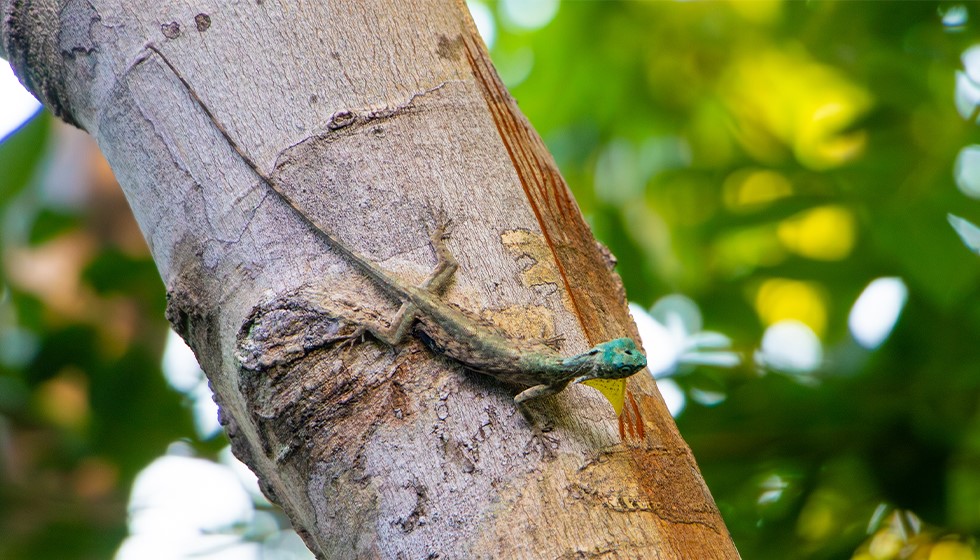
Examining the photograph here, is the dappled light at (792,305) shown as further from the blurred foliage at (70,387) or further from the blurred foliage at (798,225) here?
the blurred foliage at (70,387)

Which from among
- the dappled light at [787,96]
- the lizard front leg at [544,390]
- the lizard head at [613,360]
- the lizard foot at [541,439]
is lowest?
the lizard foot at [541,439]

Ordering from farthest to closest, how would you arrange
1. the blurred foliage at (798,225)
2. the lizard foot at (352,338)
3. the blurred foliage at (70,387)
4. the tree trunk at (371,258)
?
the blurred foliage at (70,387) → the blurred foliage at (798,225) → the lizard foot at (352,338) → the tree trunk at (371,258)

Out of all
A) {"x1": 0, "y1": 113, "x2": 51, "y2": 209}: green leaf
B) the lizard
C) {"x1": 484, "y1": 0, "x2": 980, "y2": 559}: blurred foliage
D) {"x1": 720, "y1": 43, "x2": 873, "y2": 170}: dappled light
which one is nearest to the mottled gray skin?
the lizard

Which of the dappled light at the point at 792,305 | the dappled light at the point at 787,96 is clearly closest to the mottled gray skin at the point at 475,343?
the dappled light at the point at 792,305

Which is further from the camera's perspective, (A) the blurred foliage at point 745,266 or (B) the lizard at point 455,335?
(A) the blurred foliage at point 745,266

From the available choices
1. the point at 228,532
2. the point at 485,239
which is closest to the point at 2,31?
the point at 485,239

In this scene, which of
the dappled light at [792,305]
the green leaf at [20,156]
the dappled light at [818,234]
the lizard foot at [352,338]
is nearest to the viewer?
the lizard foot at [352,338]

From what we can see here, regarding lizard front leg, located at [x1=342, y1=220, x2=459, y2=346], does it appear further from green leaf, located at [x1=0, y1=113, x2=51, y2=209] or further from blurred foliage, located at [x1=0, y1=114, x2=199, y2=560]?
green leaf, located at [x1=0, y1=113, x2=51, y2=209]
